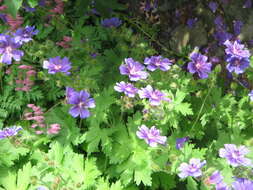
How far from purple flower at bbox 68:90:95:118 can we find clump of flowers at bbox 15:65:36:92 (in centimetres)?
52

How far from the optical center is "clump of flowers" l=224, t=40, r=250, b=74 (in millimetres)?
1959

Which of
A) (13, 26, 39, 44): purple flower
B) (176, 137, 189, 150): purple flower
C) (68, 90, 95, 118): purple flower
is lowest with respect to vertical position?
(176, 137, 189, 150): purple flower

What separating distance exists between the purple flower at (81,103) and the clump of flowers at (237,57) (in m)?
0.89

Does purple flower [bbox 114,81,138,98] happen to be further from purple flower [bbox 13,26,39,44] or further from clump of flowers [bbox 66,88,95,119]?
purple flower [bbox 13,26,39,44]

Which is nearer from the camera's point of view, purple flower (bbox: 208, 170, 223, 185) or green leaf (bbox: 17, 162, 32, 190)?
purple flower (bbox: 208, 170, 223, 185)

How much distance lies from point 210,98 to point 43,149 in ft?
4.01

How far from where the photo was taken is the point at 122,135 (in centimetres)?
199

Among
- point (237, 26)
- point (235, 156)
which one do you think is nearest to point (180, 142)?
point (235, 156)

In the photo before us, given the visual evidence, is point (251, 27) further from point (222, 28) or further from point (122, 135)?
point (122, 135)

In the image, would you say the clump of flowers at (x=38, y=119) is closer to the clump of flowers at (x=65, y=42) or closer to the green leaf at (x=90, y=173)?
the green leaf at (x=90, y=173)

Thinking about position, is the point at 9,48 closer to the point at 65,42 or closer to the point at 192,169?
the point at 65,42

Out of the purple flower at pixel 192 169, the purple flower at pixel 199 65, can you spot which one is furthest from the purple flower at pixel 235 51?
the purple flower at pixel 192 169

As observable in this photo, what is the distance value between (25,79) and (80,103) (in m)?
0.62

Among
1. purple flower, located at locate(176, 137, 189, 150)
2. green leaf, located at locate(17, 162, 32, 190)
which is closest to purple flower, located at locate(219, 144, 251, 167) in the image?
purple flower, located at locate(176, 137, 189, 150)
